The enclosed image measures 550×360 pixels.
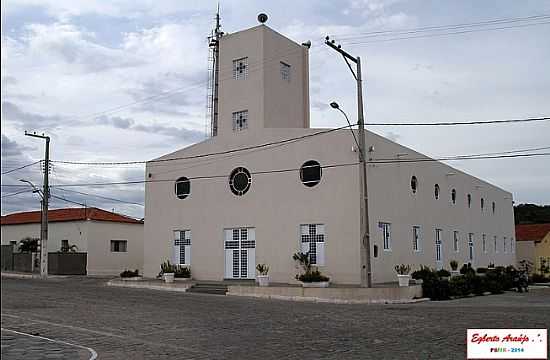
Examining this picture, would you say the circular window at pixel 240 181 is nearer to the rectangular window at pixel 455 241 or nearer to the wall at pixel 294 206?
the wall at pixel 294 206

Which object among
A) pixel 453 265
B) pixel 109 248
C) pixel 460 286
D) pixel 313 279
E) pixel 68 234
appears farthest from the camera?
pixel 109 248

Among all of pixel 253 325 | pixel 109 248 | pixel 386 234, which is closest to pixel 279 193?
pixel 386 234

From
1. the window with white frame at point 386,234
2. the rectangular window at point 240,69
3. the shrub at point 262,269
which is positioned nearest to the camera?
the shrub at point 262,269

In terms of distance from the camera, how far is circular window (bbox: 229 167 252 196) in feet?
110

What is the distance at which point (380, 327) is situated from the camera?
15992 millimetres

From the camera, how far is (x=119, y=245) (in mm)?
44500

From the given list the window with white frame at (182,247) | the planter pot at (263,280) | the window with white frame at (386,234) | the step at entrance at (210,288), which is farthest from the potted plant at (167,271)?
the window with white frame at (386,234)

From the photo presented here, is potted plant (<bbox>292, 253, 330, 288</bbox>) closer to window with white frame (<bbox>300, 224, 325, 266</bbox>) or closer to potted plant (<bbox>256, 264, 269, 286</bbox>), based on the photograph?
window with white frame (<bbox>300, 224, 325, 266</bbox>)

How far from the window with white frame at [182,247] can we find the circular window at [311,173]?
7970mm

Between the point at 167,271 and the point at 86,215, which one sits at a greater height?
the point at 86,215

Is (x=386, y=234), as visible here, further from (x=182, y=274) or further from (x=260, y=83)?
(x=182, y=274)

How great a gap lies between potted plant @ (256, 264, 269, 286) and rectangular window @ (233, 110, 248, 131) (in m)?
7.89

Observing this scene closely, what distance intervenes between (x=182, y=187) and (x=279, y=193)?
6936 millimetres

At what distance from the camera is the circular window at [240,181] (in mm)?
33469
